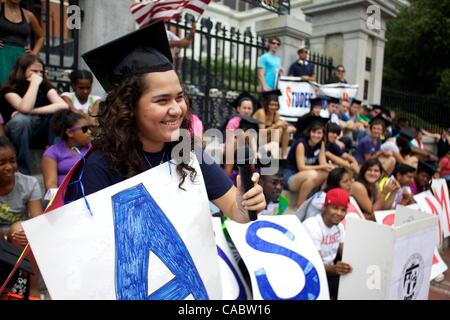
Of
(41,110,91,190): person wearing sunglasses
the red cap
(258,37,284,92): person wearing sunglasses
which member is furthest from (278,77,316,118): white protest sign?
(41,110,91,190): person wearing sunglasses

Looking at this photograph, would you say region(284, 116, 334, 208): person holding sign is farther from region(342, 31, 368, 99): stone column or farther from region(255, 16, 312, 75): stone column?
region(342, 31, 368, 99): stone column

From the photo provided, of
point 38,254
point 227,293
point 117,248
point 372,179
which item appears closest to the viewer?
point 38,254

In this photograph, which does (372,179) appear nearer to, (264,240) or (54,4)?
(264,240)

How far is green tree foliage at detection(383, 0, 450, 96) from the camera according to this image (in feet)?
61.3

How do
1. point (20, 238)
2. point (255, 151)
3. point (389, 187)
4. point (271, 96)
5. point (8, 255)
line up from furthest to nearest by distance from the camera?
point (271, 96)
point (389, 187)
point (255, 151)
point (20, 238)
point (8, 255)

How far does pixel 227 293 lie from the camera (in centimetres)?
272

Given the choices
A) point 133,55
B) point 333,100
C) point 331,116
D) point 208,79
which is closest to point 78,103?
point 208,79

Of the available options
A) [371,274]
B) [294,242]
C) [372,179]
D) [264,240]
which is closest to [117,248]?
[264,240]

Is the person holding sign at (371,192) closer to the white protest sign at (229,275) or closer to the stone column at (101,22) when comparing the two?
→ the white protest sign at (229,275)

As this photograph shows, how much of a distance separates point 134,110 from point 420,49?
72.3 ft

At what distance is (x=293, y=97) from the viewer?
24.4 feet

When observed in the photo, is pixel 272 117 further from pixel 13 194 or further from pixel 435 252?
pixel 13 194

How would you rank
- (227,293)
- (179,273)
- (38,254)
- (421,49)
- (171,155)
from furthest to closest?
(421,49) → (227,293) → (171,155) → (179,273) → (38,254)
